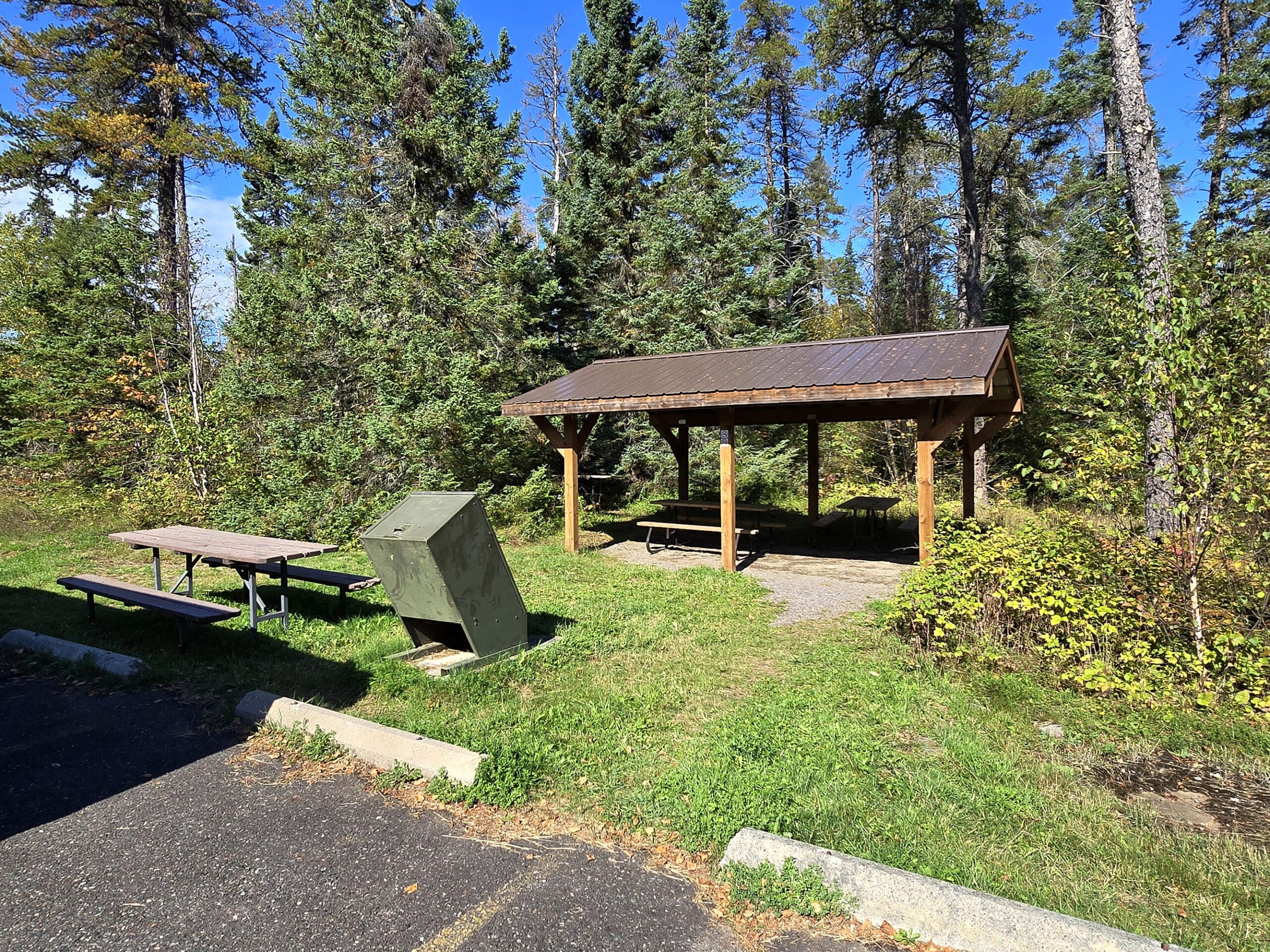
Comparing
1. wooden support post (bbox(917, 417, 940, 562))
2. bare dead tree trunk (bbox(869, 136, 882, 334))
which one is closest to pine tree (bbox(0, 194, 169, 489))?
wooden support post (bbox(917, 417, 940, 562))

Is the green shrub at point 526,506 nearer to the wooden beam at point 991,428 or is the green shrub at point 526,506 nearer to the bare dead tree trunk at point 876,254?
the wooden beam at point 991,428

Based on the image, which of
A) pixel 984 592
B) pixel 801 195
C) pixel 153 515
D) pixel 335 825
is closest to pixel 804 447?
pixel 801 195

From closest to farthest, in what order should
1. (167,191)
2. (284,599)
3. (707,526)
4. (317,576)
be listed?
(284,599), (317,576), (707,526), (167,191)

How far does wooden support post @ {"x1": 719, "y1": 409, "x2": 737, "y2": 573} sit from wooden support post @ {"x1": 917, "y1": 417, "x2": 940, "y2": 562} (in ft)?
7.42

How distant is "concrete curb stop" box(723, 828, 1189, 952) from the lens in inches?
79.5

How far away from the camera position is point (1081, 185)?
1875 cm

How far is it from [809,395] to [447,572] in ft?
14.8

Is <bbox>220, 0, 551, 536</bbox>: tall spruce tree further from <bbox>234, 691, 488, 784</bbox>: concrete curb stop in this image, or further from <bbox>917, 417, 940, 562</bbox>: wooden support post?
<bbox>234, 691, 488, 784</bbox>: concrete curb stop

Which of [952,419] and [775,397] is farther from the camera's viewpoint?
[775,397]

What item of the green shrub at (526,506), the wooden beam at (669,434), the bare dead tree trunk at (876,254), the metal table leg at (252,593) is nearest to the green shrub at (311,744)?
the metal table leg at (252,593)

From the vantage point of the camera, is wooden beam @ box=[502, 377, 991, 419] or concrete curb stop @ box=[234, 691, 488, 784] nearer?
concrete curb stop @ box=[234, 691, 488, 784]

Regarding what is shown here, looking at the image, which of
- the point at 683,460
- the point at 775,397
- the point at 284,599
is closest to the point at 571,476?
the point at 683,460

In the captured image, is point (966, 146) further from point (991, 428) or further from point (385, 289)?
point (385, 289)

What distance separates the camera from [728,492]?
855 centimetres
